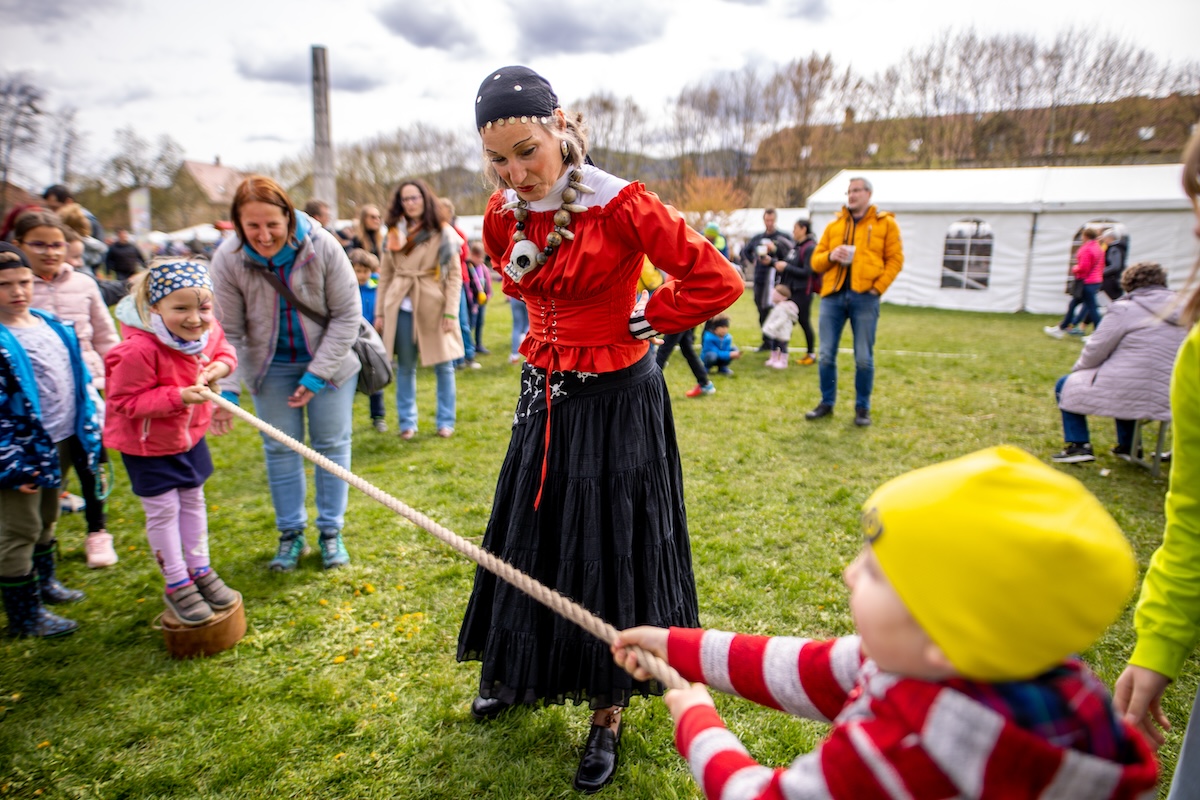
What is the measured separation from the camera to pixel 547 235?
2.40 metres

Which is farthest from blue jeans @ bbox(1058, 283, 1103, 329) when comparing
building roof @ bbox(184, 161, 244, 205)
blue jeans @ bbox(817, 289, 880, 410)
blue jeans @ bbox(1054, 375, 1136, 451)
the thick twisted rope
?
building roof @ bbox(184, 161, 244, 205)

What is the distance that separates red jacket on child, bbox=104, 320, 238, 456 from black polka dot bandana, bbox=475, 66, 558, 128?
6.68 feet

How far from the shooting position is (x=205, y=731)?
2.82 meters

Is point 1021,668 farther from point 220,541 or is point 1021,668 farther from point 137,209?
point 137,209

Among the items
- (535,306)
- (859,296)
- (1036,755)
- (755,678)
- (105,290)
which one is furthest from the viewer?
(105,290)

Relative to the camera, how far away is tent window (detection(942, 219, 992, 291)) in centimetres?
1698

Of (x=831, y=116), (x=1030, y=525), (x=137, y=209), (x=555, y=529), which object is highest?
(x=831, y=116)

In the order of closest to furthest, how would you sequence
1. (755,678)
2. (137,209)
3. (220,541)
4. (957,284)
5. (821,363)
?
(755,678)
(220,541)
(821,363)
(957,284)
(137,209)

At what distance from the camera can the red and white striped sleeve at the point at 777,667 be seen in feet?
4.80

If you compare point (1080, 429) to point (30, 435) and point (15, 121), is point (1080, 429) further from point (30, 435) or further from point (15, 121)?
point (15, 121)

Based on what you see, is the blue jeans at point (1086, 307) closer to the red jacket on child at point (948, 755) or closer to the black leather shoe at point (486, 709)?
the black leather shoe at point (486, 709)

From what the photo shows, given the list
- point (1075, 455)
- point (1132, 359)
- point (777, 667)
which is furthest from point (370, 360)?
point (1075, 455)

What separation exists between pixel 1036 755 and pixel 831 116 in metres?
41.0

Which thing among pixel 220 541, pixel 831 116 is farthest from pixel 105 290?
pixel 831 116
